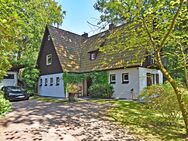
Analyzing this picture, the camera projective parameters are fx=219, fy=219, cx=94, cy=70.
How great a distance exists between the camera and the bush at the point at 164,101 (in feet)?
34.0

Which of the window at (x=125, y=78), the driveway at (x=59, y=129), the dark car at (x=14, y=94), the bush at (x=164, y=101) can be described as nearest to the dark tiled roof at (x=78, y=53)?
the window at (x=125, y=78)

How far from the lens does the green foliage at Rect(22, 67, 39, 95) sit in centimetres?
2784

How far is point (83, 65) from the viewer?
2627 centimetres

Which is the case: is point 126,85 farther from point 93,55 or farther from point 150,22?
point 150,22

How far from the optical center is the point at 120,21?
1084 centimetres

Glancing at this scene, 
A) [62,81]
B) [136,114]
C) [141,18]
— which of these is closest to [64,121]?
[136,114]

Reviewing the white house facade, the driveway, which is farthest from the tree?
the white house facade

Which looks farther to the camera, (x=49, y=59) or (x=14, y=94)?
(x=49, y=59)

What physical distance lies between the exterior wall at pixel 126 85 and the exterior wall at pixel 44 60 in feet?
21.8

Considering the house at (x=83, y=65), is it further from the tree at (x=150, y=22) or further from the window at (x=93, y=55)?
the tree at (x=150, y=22)

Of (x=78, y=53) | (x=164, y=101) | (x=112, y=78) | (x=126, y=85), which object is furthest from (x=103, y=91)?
(x=164, y=101)

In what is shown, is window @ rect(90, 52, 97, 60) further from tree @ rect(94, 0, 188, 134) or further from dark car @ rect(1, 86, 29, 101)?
tree @ rect(94, 0, 188, 134)

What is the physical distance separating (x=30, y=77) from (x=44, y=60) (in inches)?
112

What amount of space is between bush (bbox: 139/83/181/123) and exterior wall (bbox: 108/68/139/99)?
8951 millimetres
